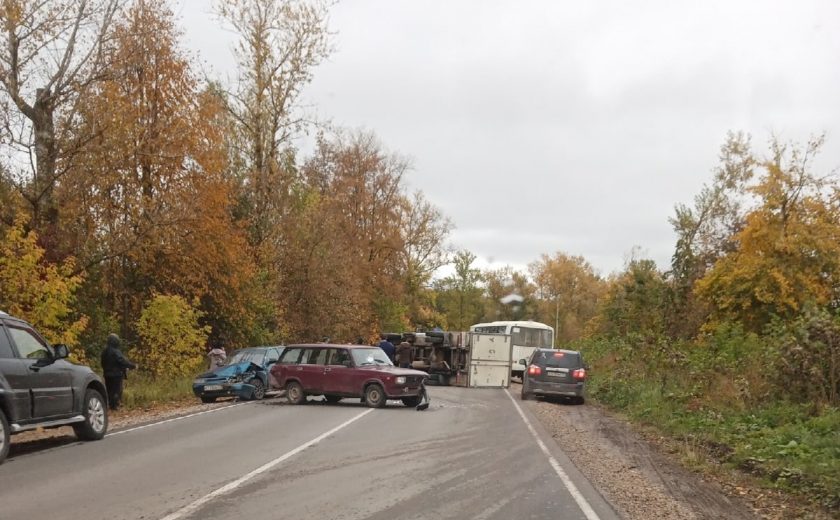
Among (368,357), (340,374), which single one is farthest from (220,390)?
(368,357)

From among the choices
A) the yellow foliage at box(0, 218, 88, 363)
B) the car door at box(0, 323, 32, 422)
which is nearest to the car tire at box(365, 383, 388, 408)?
the yellow foliage at box(0, 218, 88, 363)

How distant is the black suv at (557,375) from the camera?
23.3 metres

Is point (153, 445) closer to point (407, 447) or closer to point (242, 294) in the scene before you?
point (407, 447)

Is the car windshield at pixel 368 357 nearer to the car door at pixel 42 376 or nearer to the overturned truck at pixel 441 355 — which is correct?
the car door at pixel 42 376

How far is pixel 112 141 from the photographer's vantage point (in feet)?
75.9

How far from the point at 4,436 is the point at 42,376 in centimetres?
131

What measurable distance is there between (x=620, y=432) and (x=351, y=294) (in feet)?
77.2

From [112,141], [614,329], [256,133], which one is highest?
[256,133]

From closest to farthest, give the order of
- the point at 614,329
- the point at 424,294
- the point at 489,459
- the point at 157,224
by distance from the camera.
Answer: the point at 489,459
the point at 157,224
the point at 614,329
the point at 424,294

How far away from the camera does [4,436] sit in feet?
33.7

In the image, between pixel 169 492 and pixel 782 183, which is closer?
pixel 169 492

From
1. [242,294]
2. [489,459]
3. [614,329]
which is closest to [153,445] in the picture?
[489,459]

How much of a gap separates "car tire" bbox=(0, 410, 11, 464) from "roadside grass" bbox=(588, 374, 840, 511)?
9607mm

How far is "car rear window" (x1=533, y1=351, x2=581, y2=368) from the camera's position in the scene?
23453 mm
